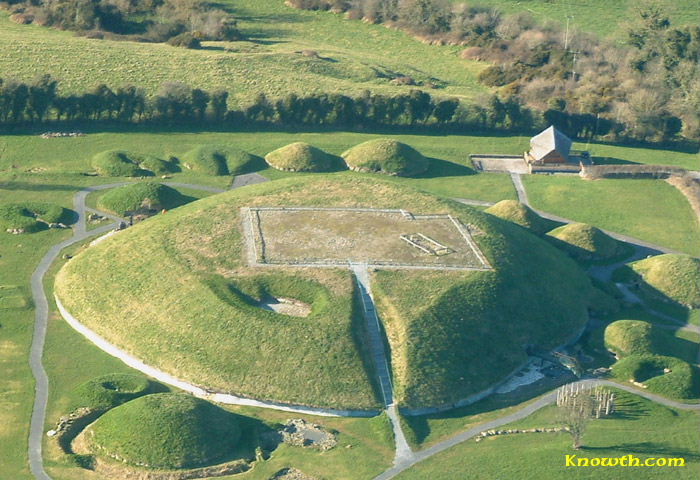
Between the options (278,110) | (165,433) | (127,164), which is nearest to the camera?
(165,433)

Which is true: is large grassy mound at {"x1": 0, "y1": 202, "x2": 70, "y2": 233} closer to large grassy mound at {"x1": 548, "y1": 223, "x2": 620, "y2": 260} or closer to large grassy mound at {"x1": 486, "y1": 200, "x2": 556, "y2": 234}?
large grassy mound at {"x1": 486, "y1": 200, "x2": 556, "y2": 234}

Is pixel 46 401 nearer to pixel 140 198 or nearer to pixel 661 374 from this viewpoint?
pixel 140 198

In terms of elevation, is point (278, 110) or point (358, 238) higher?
point (358, 238)

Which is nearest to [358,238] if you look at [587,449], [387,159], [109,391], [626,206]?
[109,391]

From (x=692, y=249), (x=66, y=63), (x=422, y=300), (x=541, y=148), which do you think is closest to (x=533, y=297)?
(x=422, y=300)

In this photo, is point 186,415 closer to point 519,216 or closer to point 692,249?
point 519,216

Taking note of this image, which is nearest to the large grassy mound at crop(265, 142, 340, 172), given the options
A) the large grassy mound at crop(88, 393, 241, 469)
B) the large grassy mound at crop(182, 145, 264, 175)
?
the large grassy mound at crop(182, 145, 264, 175)

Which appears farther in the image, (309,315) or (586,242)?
(586,242)
